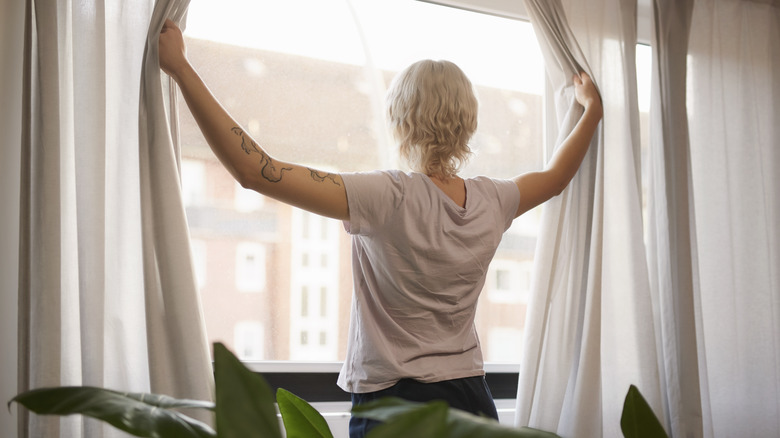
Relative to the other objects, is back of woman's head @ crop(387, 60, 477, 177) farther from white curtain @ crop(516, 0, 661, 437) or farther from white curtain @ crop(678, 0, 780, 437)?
white curtain @ crop(678, 0, 780, 437)

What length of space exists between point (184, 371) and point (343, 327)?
2.21ft

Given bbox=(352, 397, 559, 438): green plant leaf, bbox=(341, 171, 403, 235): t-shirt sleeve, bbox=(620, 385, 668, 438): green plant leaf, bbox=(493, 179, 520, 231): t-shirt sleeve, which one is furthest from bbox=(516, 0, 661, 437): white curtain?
bbox=(352, 397, 559, 438): green plant leaf

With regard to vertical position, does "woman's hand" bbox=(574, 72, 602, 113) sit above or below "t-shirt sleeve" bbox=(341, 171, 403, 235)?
above

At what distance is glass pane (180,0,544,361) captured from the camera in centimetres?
193

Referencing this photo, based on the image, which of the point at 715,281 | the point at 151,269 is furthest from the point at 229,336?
the point at 715,281

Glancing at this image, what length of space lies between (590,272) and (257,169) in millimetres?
1043

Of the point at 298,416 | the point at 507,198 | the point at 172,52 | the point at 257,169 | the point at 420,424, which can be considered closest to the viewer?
the point at 420,424

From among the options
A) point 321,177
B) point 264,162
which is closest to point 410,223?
point 321,177

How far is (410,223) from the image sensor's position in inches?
57.1

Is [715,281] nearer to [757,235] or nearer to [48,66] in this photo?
[757,235]

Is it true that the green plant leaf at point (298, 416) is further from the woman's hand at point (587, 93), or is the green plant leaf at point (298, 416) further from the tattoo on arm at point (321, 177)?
the woman's hand at point (587, 93)

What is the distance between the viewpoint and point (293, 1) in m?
2.07

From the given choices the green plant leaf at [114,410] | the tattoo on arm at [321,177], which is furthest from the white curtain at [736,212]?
the green plant leaf at [114,410]

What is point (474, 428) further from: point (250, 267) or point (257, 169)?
point (250, 267)
